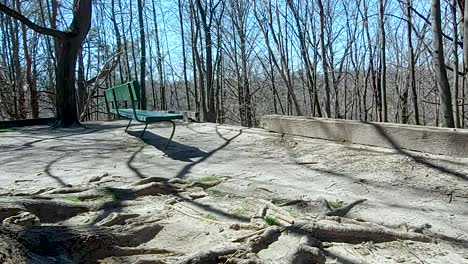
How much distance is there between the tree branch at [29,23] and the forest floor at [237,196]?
3154 mm

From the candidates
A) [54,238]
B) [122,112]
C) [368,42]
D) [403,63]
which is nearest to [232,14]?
[368,42]

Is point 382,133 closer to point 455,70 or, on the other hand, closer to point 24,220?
point 455,70

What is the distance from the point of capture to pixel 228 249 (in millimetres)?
1812

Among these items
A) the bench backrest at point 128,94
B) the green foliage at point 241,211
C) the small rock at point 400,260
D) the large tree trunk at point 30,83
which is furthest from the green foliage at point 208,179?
the large tree trunk at point 30,83

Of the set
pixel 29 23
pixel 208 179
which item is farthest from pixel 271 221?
pixel 29 23

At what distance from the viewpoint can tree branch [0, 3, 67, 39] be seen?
279 inches

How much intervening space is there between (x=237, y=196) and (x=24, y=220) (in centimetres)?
136

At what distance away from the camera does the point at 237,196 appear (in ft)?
9.45

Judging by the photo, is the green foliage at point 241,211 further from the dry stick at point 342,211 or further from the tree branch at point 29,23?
the tree branch at point 29,23

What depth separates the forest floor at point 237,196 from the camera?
1914 mm

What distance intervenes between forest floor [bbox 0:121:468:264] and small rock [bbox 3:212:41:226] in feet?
0.05

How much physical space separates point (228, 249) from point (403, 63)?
17.2m

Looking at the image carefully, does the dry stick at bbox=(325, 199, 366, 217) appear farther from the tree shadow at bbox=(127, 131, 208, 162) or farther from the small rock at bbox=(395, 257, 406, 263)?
the tree shadow at bbox=(127, 131, 208, 162)

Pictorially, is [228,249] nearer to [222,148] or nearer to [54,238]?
[54,238]
